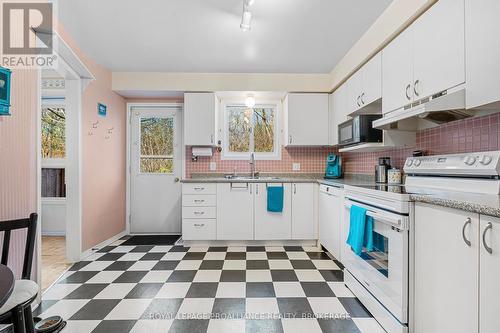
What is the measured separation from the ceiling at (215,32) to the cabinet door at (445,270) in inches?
69.5

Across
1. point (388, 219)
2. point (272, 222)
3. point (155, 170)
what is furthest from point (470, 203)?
point (155, 170)

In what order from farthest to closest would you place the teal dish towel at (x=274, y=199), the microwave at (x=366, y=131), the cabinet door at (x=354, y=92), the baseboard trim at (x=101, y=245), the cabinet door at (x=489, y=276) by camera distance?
the teal dish towel at (x=274, y=199) < the baseboard trim at (x=101, y=245) < the cabinet door at (x=354, y=92) < the microwave at (x=366, y=131) < the cabinet door at (x=489, y=276)

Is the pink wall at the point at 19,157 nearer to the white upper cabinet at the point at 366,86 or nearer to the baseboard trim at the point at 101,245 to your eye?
the baseboard trim at the point at 101,245

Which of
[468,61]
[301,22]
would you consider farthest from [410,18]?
[301,22]

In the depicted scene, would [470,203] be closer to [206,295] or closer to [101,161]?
[206,295]

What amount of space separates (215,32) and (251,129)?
5.58 feet

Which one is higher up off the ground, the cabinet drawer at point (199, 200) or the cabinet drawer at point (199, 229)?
the cabinet drawer at point (199, 200)

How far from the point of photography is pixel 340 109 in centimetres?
320

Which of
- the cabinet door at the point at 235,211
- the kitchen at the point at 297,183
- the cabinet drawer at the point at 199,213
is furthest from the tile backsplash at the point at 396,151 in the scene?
the cabinet drawer at the point at 199,213

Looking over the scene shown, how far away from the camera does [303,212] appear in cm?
325

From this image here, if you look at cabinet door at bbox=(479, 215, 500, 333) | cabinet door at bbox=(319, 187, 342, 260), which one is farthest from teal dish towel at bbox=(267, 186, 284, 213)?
cabinet door at bbox=(479, 215, 500, 333)

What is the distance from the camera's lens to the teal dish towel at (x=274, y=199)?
10.4 feet

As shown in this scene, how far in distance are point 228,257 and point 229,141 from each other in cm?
179

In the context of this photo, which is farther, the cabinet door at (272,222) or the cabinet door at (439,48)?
the cabinet door at (272,222)
